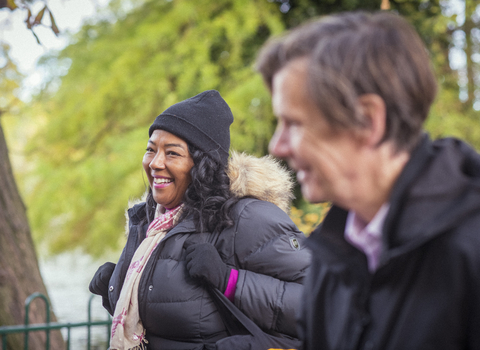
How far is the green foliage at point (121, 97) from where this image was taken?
6.00 m

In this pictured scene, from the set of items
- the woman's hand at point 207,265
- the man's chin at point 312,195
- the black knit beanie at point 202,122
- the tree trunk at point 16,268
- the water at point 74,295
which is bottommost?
the water at point 74,295

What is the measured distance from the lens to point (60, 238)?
6523mm

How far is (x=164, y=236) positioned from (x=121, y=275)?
322 millimetres

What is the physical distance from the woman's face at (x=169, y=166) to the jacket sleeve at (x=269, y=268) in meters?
0.39

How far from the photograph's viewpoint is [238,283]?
6.73 ft

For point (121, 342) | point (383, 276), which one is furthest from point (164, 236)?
point (383, 276)

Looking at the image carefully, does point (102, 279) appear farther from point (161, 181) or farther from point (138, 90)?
point (138, 90)

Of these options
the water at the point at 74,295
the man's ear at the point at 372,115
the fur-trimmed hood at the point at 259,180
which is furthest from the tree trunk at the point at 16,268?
the man's ear at the point at 372,115

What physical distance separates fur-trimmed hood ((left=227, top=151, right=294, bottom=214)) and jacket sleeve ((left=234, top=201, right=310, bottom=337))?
0.50 ft

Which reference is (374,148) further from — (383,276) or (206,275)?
(206,275)

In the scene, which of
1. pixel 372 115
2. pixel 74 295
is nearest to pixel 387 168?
pixel 372 115

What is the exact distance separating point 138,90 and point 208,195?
14.3 feet

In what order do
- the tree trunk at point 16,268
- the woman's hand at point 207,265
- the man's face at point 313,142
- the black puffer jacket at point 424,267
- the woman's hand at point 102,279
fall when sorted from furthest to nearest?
the tree trunk at point 16,268 → the woman's hand at point 102,279 → the woman's hand at point 207,265 → the man's face at point 313,142 → the black puffer jacket at point 424,267

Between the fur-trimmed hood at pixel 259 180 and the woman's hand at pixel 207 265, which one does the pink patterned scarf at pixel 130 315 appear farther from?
the fur-trimmed hood at pixel 259 180
